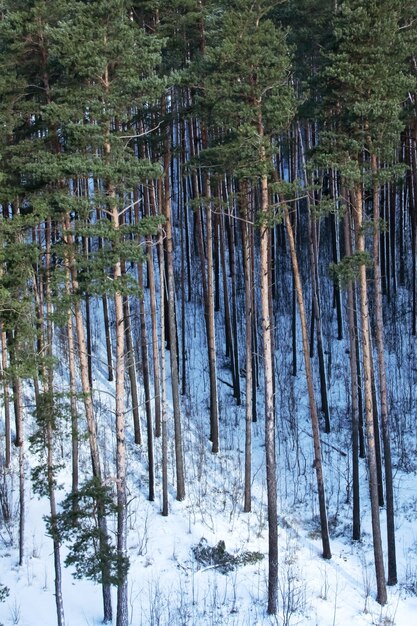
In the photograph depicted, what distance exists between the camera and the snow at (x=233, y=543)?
1386 cm

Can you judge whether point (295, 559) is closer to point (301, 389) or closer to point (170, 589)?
point (170, 589)

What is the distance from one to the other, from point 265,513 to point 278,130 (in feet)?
34.0

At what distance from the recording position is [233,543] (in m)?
16.0

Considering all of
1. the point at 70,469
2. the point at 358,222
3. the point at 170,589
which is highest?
the point at 358,222

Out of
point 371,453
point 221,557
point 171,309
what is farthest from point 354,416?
point 171,309

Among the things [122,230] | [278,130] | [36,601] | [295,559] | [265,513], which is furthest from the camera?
[265,513]

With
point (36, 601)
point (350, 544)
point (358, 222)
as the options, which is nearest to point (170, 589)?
point (36, 601)

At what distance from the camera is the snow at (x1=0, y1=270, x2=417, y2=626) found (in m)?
13.9

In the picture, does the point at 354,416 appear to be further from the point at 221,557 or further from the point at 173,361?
the point at 173,361

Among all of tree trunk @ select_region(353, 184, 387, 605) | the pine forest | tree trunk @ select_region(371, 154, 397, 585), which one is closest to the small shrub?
the pine forest

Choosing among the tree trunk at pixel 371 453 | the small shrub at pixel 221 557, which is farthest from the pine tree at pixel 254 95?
the tree trunk at pixel 371 453

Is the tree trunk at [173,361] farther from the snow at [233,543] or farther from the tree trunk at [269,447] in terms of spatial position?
the tree trunk at [269,447]

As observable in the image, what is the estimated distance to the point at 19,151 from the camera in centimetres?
1370

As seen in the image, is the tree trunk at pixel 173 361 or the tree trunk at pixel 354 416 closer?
the tree trunk at pixel 354 416
